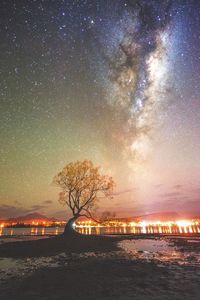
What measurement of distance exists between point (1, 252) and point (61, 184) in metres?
19.6

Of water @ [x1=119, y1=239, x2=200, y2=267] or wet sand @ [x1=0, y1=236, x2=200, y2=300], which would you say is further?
water @ [x1=119, y1=239, x2=200, y2=267]

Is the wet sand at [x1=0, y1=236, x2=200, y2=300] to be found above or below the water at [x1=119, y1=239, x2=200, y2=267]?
below

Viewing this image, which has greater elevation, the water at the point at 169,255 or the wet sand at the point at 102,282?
the water at the point at 169,255

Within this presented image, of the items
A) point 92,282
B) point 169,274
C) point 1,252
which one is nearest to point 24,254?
point 1,252

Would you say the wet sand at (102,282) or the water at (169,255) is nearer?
the wet sand at (102,282)

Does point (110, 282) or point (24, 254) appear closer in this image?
point (110, 282)

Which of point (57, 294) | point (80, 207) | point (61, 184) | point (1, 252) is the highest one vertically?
point (61, 184)

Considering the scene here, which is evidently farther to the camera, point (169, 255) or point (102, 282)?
point (169, 255)

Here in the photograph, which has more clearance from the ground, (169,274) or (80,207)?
(80,207)

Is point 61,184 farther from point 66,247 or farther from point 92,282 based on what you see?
point 92,282

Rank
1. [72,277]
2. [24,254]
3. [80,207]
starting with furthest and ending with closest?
1. [80,207]
2. [24,254]
3. [72,277]

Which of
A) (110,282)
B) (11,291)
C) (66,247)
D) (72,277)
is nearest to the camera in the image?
(11,291)

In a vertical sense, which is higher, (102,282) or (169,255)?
(169,255)

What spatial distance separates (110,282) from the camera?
48.1ft
